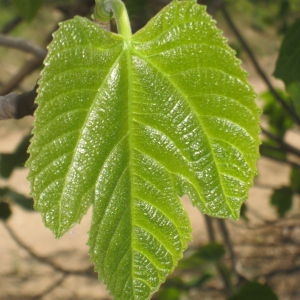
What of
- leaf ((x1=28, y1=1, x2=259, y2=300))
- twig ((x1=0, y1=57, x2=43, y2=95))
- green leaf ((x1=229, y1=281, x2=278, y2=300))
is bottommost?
green leaf ((x1=229, y1=281, x2=278, y2=300))

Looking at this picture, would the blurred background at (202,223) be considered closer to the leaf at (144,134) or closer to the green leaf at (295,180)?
the green leaf at (295,180)

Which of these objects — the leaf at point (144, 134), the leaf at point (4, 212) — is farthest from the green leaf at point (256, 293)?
the leaf at point (144, 134)

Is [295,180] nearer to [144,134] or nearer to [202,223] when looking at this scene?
[202,223]

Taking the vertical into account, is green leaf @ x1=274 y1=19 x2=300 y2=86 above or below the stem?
above

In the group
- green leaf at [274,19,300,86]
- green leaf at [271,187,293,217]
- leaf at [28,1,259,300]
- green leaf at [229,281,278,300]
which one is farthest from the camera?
green leaf at [271,187,293,217]

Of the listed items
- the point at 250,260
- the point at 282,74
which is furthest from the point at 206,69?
the point at 250,260

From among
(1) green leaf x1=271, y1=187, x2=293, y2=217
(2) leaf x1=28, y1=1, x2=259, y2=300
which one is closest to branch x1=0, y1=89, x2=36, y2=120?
(2) leaf x1=28, y1=1, x2=259, y2=300

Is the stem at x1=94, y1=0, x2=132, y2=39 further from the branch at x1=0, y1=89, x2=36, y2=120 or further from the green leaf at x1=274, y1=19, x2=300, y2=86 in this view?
the green leaf at x1=274, y1=19, x2=300, y2=86

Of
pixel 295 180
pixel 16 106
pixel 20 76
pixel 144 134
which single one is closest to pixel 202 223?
pixel 295 180
